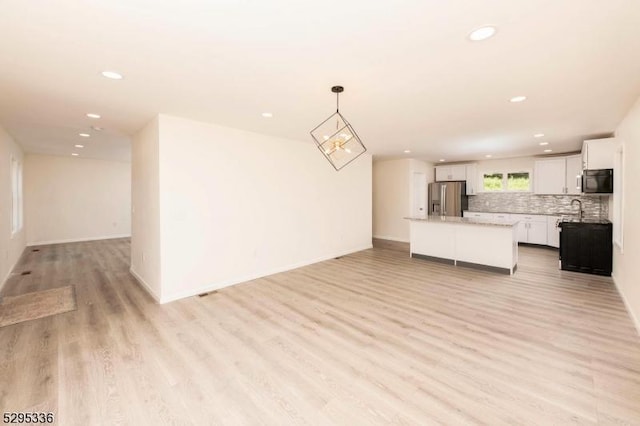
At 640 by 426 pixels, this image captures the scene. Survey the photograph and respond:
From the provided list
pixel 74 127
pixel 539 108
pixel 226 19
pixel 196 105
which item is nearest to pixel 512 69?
pixel 539 108

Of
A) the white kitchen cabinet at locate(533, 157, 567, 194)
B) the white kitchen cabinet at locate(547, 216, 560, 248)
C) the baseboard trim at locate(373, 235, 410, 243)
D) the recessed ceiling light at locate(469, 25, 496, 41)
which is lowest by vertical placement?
the baseboard trim at locate(373, 235, 410, 243)

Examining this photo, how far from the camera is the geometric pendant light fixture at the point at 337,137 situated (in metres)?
3.12

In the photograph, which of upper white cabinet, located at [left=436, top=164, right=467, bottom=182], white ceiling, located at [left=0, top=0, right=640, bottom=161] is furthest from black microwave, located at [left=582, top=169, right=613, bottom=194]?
upper white cabinet, located at [left=436, top=164, right=467, bottom=182]

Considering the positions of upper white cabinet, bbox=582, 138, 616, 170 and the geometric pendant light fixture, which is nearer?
the geometric pendant light fixture

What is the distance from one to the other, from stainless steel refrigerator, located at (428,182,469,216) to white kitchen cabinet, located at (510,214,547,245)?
4.46 feet

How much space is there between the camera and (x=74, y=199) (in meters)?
8.30

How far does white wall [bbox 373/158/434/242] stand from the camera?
8.31 m

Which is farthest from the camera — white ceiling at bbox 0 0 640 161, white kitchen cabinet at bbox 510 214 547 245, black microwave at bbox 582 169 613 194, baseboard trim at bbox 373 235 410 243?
baseboard trim at bbox 373 235 410 243

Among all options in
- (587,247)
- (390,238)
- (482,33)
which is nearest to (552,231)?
(587,247)

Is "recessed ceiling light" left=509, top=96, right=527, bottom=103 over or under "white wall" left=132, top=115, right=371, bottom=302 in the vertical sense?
over

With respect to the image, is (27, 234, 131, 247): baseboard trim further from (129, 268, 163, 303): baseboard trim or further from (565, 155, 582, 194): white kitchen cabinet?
(565, 155, 582, 194): white kitchen cabinet

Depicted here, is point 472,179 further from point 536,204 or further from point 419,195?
point 536,204

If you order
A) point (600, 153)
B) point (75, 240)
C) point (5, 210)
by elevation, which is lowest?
point (75, 240)

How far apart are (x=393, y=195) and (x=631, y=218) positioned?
552 cm
